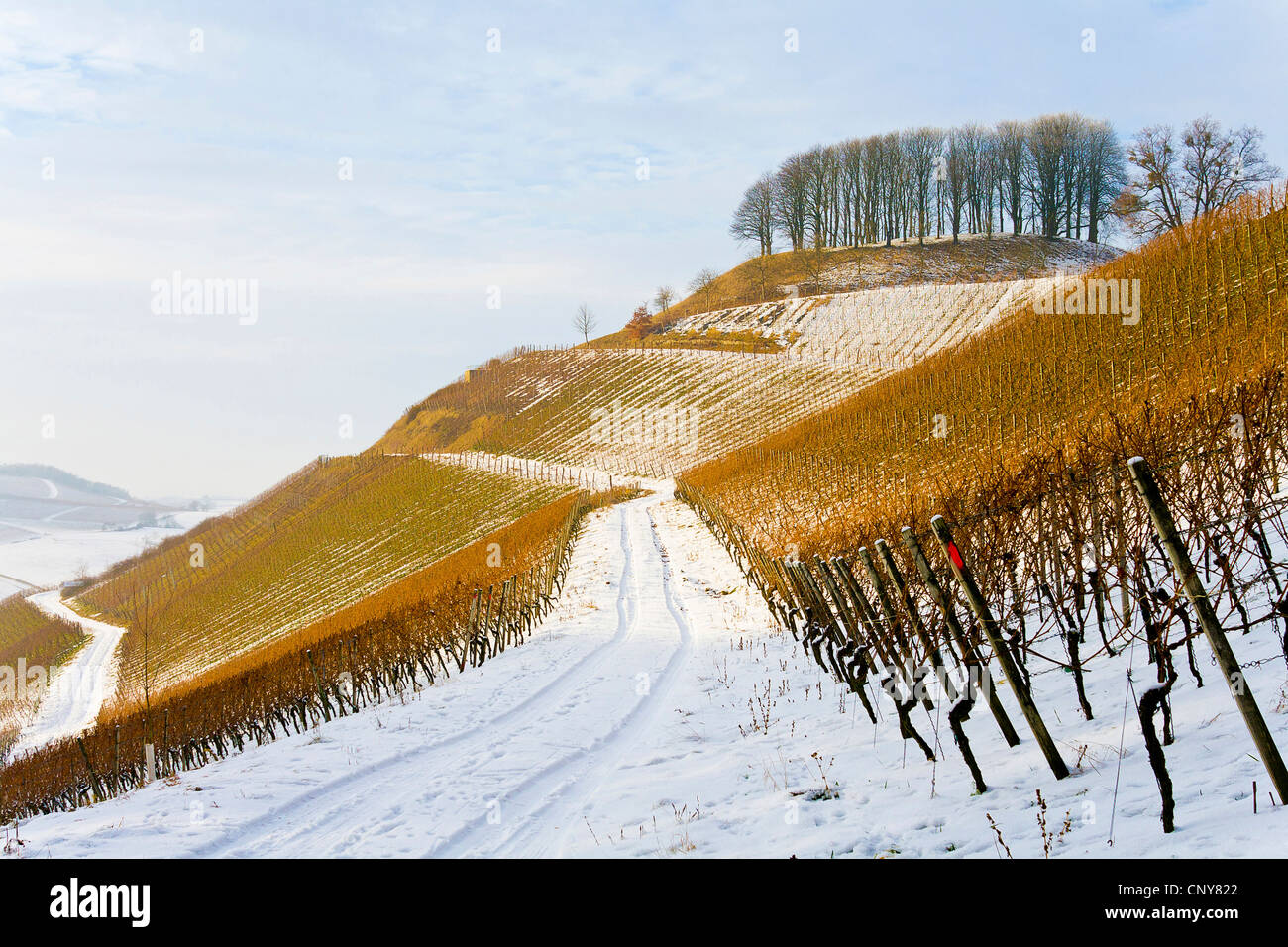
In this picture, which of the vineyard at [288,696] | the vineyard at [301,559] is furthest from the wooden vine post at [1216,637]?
the vineyard at [301,559]

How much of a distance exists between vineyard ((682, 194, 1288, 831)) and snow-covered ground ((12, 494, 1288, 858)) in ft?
0.81

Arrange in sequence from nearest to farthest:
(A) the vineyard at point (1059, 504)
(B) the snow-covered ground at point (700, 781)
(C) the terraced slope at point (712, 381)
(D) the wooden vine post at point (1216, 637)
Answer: (D) the wooden vine post at point (1216, 637) → (B) the snow-covered ground at point (700, 781) → (A) the vineyard at point (1059, 504) → (C) the terraced slope at point (712, 381)

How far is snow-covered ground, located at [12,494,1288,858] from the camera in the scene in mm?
4434

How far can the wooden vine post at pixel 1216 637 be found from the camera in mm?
3646

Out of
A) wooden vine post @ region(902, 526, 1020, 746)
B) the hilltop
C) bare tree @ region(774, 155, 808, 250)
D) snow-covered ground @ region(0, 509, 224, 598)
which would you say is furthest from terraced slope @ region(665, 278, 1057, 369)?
snow-covered ground @ region(0, 509, 224, 598)

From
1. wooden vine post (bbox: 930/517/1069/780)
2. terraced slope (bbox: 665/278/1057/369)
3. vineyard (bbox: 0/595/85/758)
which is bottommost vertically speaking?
vineyard (bbox: 0/595/85/758)

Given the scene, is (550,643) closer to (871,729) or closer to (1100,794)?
(871,729)

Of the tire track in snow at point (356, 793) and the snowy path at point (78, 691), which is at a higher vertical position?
the tire track in snow at point (356, 793)

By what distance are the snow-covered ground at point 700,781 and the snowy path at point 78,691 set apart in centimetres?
3636

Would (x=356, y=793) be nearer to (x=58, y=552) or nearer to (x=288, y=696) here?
(x=288, y=696)
